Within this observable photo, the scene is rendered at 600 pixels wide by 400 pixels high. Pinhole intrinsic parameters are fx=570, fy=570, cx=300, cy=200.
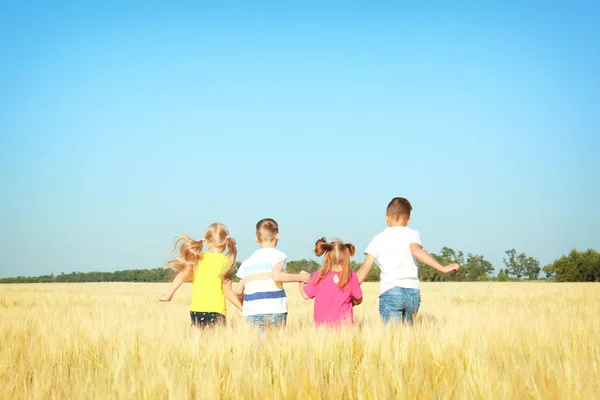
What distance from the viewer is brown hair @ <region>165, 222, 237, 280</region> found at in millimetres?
7008

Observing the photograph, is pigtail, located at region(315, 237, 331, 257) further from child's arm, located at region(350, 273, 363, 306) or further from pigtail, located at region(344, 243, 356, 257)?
child's arm, located at region(350, 273, 363, 306)

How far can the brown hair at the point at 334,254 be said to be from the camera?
22.1 feet

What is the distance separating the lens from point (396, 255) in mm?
6602

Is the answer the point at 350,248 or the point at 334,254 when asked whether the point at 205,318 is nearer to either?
the point at 334,254

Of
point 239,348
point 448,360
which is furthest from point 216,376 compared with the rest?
point 448,360

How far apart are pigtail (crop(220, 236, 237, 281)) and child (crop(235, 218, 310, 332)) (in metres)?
0.28

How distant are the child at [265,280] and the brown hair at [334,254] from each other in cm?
31

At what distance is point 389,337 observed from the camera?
156 inches

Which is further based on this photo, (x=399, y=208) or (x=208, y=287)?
(x=208, y=287)

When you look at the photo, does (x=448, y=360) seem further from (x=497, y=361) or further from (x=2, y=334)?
(x=2, y=334)

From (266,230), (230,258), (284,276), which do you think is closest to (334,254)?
(284,276)

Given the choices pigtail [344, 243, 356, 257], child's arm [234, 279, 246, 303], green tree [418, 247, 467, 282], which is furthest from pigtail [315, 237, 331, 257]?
green tree [418, 247, 467, 282]

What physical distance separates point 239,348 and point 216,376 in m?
0.86

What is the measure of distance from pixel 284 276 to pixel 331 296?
26.6 inches
